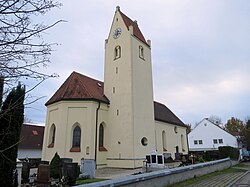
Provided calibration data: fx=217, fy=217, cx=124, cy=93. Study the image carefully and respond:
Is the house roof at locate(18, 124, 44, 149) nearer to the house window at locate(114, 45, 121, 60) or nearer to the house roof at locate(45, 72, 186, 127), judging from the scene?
the house roof at locate(45, 72, 186, 127)

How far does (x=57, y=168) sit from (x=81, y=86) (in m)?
9.99

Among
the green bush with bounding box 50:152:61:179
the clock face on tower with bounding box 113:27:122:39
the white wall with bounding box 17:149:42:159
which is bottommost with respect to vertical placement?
the green bush with bounding box 50:152:61:179

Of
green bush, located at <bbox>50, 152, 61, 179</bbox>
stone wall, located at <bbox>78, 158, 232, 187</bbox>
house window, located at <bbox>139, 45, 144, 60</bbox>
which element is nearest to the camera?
stone wall, located at <bbox>78, 158, 232, 187</bbox>

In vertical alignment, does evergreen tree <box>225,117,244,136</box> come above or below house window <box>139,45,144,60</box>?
below

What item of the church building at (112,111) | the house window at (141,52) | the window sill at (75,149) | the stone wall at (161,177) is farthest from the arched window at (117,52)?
the stone wall at (161,177)

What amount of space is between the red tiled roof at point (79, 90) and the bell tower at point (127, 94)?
53.8 inches

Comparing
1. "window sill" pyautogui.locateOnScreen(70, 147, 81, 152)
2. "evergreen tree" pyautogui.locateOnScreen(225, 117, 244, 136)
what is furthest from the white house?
"window sill" pyautogui.locateOnScreen(70, 147, 81, 152)

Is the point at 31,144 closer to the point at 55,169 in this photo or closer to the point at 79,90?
the point at 79,90

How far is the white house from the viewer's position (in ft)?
146

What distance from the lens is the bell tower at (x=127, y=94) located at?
20.8 m

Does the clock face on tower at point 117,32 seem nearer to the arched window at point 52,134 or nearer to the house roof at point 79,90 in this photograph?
the house roof at point 79,90

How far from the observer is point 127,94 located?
22.2 meters

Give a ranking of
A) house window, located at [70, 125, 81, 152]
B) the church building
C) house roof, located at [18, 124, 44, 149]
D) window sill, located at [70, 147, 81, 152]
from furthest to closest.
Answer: house roof, located at [18, 124, 44, 149] → the church building → house window, located at [70, 125, 81, 152] → window sill, located at [70, 147, 81, 152]

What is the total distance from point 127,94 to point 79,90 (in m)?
4.85
